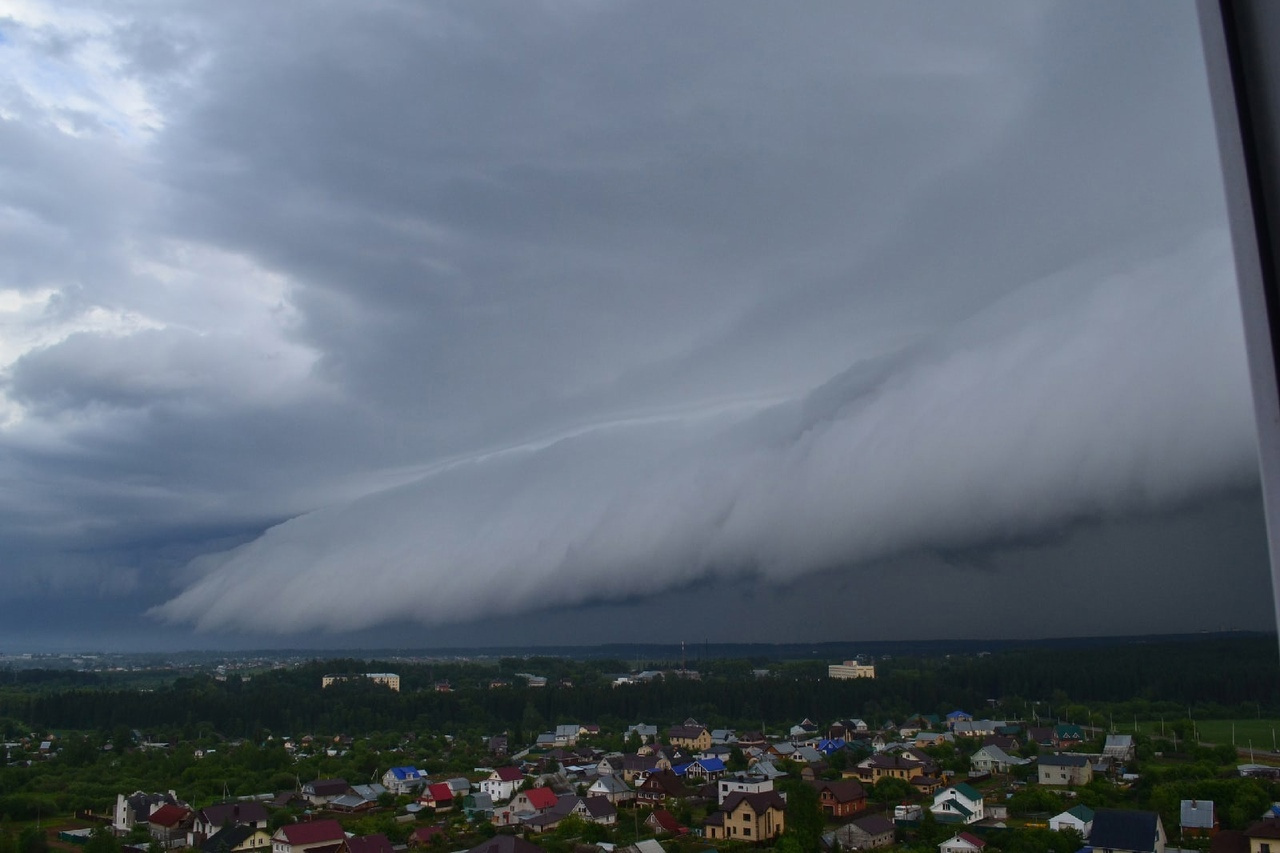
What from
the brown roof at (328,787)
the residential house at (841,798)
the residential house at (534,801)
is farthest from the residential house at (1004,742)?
the brown roof at (328,787)

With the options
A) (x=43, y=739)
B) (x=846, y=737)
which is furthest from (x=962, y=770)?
(x=43, y=739)

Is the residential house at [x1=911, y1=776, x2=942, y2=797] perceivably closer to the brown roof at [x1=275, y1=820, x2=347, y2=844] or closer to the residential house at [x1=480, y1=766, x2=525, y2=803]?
the residential house at [x1=480, y1=766, x2=525, y2=803]

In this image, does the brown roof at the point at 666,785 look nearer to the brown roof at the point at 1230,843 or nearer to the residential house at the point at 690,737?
the residential house at the point at 690,737

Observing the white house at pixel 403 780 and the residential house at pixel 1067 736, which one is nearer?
the white house at pixel 403 780

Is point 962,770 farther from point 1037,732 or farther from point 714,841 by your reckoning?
point 714,841

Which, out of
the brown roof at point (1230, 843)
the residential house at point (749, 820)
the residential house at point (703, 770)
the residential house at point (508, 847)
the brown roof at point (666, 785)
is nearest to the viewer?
the brown roof at point (1230, 843)

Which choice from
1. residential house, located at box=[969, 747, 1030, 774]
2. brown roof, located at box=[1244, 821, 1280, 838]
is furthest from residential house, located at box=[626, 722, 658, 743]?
brown roof, located at box=[1244, 821, 1280, 838]
